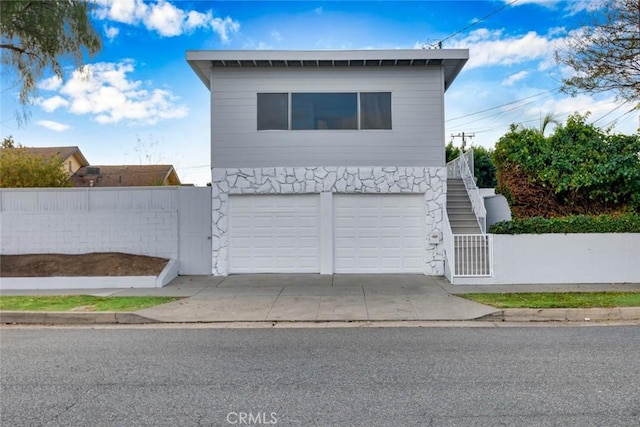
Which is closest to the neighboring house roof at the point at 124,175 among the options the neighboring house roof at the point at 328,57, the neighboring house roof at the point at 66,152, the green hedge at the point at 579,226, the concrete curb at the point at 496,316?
the neighboring house roof at the point at 66,152

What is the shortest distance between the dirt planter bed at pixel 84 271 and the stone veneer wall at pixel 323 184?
1745mm

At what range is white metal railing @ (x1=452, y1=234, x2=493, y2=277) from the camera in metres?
10.6

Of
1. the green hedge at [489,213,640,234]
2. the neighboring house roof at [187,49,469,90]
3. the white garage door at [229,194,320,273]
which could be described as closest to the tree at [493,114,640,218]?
the green hedge at [489,213,640,234]

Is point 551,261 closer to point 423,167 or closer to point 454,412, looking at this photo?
point 423,167

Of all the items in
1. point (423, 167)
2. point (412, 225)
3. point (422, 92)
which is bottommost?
point (412, 225)

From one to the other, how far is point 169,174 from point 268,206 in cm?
2667

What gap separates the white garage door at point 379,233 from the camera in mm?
12117

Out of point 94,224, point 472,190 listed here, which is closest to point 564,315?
point 472,190

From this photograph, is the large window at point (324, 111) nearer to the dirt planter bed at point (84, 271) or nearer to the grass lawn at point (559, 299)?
the dirt planter bed at point (84, 271)

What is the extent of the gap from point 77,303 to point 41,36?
677 centimetres

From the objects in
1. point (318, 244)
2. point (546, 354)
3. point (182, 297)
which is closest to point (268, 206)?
point (318, 244)

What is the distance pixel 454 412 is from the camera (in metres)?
3.79

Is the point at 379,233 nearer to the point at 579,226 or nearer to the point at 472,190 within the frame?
the point at 472,190

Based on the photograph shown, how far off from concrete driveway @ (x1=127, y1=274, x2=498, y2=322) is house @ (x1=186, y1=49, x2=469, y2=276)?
819mm
